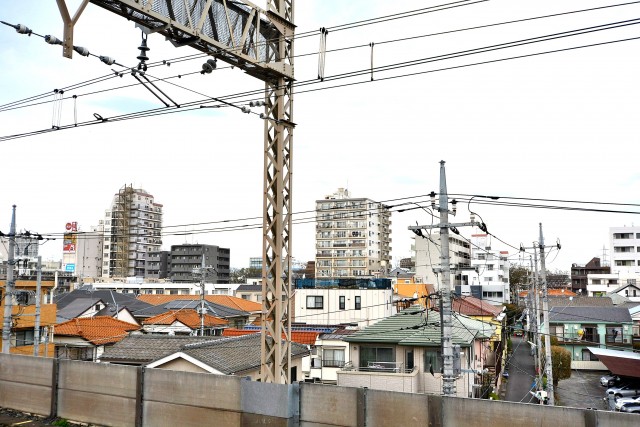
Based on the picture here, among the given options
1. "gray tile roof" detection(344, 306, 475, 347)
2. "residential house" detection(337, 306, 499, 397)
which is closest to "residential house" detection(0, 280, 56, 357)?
"residential house" detection(337, 306, 499, 397)

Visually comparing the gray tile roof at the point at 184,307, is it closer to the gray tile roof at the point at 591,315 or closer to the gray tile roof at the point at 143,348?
the gray tile roof at the point at 143,348

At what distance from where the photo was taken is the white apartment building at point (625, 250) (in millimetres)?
70000

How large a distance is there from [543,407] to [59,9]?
9346mm

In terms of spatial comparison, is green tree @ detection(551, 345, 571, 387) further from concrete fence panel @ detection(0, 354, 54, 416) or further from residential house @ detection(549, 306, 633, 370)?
concrete fence panel @ detection(0, 354, 54, 416)

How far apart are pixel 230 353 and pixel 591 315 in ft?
110

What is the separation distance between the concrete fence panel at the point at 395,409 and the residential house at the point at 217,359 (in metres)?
7.37

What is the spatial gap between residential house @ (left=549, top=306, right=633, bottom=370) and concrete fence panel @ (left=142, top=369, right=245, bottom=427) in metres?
34.9

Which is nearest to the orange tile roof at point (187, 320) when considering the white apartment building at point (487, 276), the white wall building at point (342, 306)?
the white wall building at point (342, 306)

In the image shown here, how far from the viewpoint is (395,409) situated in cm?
943

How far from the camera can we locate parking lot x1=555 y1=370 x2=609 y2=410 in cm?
2858

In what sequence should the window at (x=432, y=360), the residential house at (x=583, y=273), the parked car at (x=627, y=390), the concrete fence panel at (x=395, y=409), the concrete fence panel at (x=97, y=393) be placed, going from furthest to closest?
1. the residential house at (x=583, y=273)
2. the parked car at (x=627, y=390)
3. the window at (x=432, y=360)
4. the concrete fence panel at (x=97, y=393)
5. the concrete fence panel at (x=395, y=409)

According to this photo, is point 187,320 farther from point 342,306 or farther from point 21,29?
point 21,29

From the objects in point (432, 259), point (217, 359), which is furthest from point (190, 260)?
point (217, 359)

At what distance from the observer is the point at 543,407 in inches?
332
